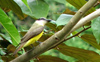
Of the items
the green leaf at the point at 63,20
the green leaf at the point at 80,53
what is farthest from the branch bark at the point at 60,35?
the green leaf at the point at 80,53

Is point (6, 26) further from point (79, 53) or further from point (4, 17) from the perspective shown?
point (79, 53)

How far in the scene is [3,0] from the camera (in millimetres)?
982

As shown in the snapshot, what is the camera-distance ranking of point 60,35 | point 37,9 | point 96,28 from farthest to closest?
point 37,9 < point 96,28 < point 60,35

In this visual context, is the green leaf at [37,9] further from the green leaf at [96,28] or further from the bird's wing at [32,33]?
the green leaf at [96,28]

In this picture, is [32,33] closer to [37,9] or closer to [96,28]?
[37,9]

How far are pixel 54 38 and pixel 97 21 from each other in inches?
9.6

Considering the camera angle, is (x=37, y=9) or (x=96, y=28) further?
(x=37, y=9)

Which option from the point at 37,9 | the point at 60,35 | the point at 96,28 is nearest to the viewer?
the point at 60,35

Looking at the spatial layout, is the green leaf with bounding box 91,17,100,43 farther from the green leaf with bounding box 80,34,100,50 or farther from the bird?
the bird

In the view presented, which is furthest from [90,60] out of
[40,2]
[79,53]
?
[40,2]

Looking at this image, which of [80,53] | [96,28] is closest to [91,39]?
[80,53]

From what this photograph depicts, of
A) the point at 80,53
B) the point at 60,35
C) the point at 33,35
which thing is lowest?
the point at 60,35

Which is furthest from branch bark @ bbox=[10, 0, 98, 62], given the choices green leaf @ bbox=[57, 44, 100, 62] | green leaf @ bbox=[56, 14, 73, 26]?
green leaf @ bbox=[57, 44, 100, 62]

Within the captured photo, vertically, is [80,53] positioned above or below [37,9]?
below
